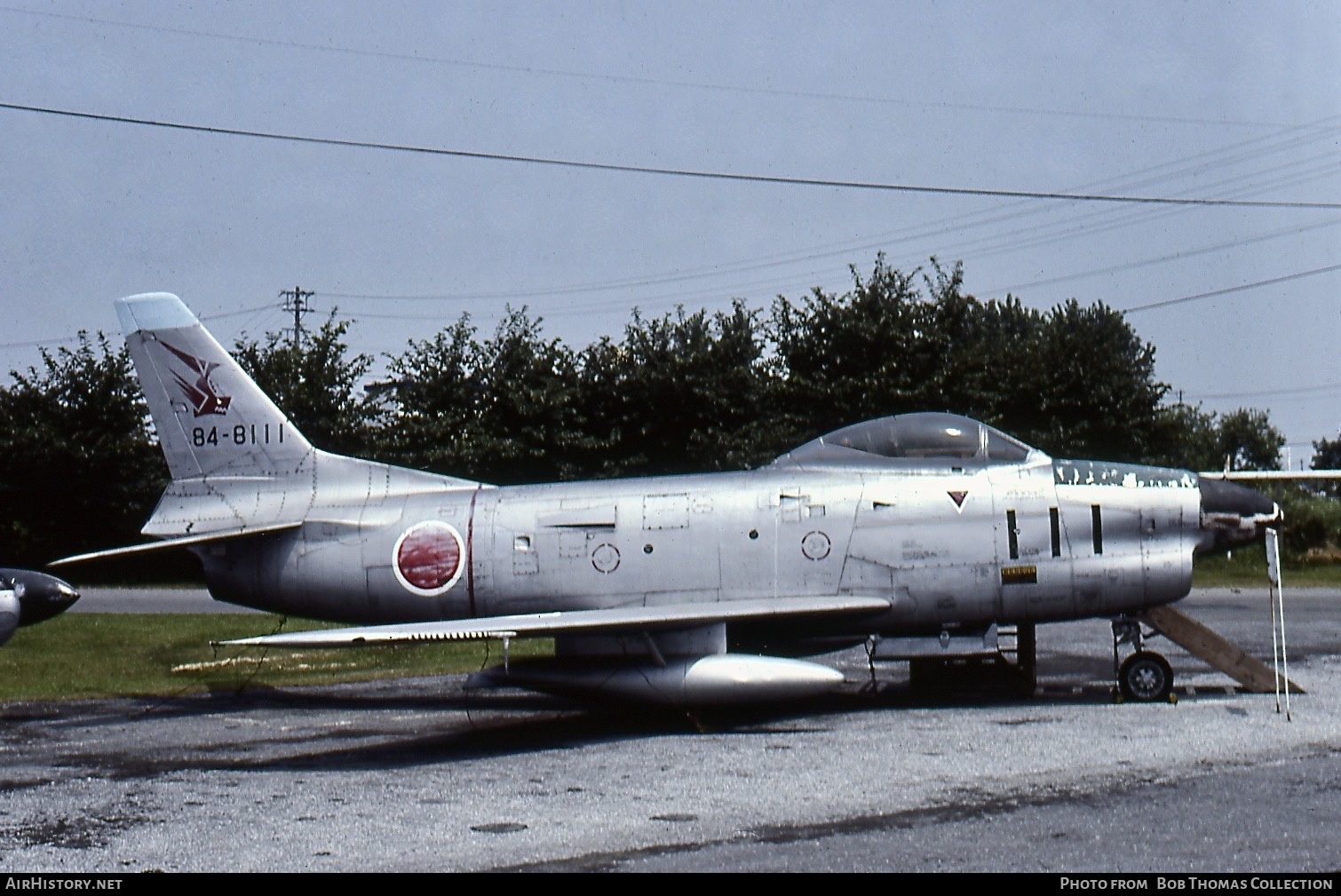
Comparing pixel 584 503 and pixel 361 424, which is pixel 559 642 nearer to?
pixel 584 503

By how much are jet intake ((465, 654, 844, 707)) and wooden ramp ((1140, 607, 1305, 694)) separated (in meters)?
3.64

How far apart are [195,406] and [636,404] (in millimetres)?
20525

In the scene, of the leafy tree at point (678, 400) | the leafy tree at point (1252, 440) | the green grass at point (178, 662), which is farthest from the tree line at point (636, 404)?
the leafy tree at point (1252, 440)

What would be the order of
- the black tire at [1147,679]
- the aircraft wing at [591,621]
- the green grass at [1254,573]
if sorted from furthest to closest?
the green grass at [1254,573], the black tire at [1147,679], the aircraft wing at [591,621]

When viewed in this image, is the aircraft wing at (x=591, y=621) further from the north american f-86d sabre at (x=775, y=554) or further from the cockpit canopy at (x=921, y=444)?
the cockpit canopy at (x=921, y=444)

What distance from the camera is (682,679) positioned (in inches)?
444

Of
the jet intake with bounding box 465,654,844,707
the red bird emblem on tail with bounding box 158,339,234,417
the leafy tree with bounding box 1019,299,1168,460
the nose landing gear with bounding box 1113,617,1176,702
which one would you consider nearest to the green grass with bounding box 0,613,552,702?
the red bird emblem on tail with bounding box 158,339,234,417

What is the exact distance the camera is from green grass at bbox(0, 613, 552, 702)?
49.6ft

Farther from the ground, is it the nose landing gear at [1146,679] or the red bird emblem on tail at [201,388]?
the red bird emblem on tail at [201,388]

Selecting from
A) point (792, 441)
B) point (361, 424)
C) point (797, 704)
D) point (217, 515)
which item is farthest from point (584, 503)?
point (361, 424)

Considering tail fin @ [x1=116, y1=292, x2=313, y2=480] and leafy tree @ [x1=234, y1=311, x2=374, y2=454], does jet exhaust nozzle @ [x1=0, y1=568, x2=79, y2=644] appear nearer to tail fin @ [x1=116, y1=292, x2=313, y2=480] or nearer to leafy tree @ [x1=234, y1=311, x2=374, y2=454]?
tail fin @ [x1=116, y1=292, x2=313, y2=480]

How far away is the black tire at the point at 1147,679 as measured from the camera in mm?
12172

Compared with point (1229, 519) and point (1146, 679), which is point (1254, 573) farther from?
point (1146, 679)

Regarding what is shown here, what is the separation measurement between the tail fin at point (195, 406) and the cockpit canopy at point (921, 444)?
212 inches
